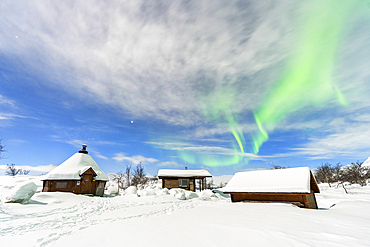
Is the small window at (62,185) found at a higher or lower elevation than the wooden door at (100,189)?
higher

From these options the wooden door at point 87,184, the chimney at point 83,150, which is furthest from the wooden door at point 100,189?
the chimney at point 83,150

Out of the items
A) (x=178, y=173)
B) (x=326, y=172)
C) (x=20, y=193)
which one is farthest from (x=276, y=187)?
(x=326, y=172)

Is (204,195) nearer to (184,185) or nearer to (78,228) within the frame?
(184,185)

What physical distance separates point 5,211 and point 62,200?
4871 millimetres

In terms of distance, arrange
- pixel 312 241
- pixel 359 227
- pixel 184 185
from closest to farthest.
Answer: pixel 312 241 < pixel 359 227 < pixel 184 185

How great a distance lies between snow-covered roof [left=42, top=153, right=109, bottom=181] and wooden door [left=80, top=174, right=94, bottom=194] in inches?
27.6

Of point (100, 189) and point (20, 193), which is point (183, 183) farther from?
point (20, 193)

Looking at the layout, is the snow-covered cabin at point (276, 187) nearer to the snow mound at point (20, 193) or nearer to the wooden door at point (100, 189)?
the snow mound at point (20, 193)

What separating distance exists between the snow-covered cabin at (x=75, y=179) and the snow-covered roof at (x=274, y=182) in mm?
20699

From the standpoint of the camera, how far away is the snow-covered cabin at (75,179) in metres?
23.4

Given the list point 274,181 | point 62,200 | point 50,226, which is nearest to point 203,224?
point 50,226

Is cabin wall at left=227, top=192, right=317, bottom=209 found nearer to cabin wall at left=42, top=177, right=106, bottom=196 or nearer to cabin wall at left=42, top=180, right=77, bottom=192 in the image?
cabin wall at left=42, top=177, right=106, bottom=196

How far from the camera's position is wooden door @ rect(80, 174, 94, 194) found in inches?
943

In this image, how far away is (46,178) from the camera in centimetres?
2344
